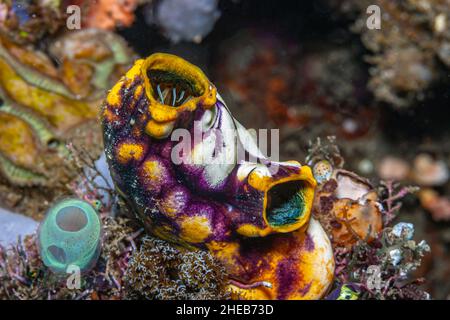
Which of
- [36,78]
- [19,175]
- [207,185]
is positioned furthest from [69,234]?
[36,78]

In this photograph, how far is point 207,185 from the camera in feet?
7.03

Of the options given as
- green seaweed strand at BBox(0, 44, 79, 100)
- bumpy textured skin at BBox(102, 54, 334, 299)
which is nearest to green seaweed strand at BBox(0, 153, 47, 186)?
green seaweed strand at BBox(0, 44, 79, 100)

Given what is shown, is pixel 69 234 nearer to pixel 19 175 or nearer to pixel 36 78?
pixel 19 175

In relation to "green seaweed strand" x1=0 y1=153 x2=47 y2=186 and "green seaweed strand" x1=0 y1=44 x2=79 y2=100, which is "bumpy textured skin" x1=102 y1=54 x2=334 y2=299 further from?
"green seaweed strand" x1=0 y1=44 x2=79 y2=100

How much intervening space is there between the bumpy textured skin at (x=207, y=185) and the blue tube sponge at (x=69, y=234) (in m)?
0.29

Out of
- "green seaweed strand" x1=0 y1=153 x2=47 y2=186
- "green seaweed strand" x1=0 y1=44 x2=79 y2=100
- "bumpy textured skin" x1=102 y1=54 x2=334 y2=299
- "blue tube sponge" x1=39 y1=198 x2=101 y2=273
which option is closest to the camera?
"bumpy textured skin" x1=102 y1=54 x2=334 y2=299

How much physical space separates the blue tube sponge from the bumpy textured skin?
11.2 inches

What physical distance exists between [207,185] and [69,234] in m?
0.86

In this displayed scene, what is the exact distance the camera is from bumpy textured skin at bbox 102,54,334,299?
2.00m

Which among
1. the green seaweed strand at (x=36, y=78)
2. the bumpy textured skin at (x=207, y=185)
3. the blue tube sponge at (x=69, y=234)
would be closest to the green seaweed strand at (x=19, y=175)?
the green seaweed strand at (x=36, y=78)

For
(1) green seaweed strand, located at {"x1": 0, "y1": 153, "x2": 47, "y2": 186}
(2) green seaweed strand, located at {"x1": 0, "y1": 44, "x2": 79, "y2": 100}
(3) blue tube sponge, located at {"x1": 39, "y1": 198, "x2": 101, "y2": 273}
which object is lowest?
(1) green seaweed strand, located at {"x1": 0, "y1": 153, "x2": 47, "y2": 186}

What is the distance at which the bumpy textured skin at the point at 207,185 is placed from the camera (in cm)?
200
